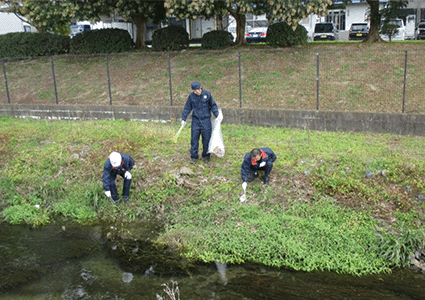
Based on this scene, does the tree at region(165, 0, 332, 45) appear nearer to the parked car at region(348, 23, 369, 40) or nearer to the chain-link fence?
the chain-link fence

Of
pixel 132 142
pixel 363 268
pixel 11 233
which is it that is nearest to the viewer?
pixel 363 268

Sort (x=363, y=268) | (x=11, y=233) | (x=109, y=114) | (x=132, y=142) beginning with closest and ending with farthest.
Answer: (x=363, y=268) < (x=11, y=233) < (x=132, y=142) < (x=109, y=114)

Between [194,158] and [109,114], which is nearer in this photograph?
[194,158]

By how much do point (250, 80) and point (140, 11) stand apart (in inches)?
210

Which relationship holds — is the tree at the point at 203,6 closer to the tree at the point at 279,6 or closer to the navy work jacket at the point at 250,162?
the tree at the point at 279,6

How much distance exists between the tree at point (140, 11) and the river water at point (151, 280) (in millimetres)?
10493

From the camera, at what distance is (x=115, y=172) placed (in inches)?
320

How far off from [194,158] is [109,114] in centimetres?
483

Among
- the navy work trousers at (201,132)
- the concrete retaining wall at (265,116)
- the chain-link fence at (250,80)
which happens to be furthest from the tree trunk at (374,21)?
the navy work trousers at (201,132)

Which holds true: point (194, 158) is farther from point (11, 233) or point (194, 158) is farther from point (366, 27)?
point (366, 27)

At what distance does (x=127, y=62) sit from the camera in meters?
17.2

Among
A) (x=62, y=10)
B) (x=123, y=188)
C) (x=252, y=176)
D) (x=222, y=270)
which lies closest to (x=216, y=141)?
(x=252, y=176)

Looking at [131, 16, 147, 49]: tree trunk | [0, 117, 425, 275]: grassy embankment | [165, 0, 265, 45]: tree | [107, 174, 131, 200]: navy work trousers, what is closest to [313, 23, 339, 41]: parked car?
[165, 0, 265, 45]: tree

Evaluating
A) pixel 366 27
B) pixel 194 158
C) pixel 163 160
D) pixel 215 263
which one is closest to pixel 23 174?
pixel 163 160
